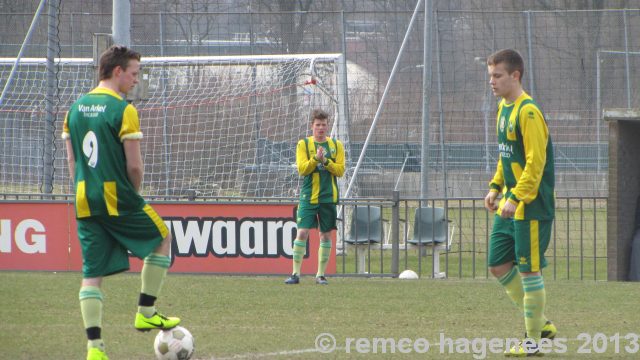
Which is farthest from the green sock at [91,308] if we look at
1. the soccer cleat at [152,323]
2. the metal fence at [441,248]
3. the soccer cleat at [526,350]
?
the metal fence at [441,248]

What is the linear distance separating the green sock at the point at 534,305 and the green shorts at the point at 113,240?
8.14ft

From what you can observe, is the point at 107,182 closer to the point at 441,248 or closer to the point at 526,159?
the point at 526,159

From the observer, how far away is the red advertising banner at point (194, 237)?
12695mm

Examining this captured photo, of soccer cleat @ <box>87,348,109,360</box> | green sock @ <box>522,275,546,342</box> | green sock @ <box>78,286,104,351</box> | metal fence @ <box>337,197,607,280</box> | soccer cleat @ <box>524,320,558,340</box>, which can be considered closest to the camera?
soccer cleat @ <box>87,348,109,360</box>

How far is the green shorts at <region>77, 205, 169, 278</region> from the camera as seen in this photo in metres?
6.45

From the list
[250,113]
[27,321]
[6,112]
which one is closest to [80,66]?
[6,112]

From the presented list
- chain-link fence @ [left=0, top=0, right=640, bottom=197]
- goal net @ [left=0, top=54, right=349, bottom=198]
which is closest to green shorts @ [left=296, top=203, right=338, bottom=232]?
goal net @ [left=0, top=54, right=349, bottom=198]

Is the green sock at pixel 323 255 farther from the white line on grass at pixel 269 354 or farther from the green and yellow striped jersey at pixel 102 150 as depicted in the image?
the green and yellow striped jersey at pixel 102 150

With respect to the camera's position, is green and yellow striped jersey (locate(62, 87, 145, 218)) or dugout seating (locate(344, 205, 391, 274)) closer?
green and yellow striped jersey (locate(62, 87, 145, 218))

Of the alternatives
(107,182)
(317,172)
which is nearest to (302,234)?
(317,172)

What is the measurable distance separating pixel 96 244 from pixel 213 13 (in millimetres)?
12750

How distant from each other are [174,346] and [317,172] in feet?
18.0

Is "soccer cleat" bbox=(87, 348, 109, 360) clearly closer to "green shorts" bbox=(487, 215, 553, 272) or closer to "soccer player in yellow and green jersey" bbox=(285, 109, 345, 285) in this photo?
"green shorts" bbox=(487, 215, 553, 272)

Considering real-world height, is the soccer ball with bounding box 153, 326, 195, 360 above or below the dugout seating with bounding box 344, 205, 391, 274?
below
